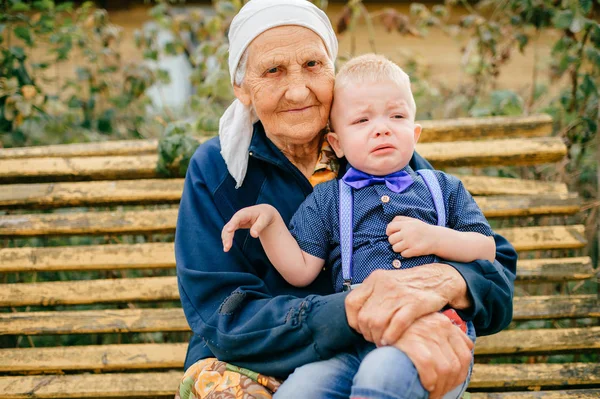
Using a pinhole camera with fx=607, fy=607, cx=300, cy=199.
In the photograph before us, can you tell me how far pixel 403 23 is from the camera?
4039mm

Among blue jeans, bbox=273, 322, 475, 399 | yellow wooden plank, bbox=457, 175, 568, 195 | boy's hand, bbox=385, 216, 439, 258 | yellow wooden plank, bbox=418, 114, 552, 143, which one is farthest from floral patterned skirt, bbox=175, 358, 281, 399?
yellow wooden plank, bbox=418, 114, 552, 143

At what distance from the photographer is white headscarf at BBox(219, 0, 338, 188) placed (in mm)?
1972

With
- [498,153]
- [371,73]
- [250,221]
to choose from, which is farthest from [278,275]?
[498,153]

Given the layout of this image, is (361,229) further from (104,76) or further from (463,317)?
(104,76)

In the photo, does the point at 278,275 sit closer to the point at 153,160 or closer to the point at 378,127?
the point at 378,127

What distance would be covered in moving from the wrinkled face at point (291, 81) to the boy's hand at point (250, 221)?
329 mm

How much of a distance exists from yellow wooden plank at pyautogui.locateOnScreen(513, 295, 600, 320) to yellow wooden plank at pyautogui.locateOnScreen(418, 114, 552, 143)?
86 centimetres

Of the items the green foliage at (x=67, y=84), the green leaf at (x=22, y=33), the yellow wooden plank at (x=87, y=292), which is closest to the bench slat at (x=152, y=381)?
the yellow wooden plank at (x=87, y=292)

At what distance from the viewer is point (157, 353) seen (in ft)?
8.75

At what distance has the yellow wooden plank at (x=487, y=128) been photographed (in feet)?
10.1

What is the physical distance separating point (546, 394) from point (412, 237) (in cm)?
113

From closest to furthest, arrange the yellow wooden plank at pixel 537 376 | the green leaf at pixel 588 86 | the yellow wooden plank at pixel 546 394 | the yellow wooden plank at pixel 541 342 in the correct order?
1. the yellow wooden plank at pixel 546 394
2. the yellow wooden plank at pixel 537 376
3. the yellow wooden plank at pixel 541 342
4. the green leaf at pixel 588 86

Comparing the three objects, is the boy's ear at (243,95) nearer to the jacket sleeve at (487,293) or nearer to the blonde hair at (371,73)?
the blonde hair at (371,73)

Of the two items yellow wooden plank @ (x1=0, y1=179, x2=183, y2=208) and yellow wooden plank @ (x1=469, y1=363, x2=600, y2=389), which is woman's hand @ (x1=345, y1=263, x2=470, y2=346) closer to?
yellow wooden plank @ (x1=469, y1=363, x2=600, y2=389)
